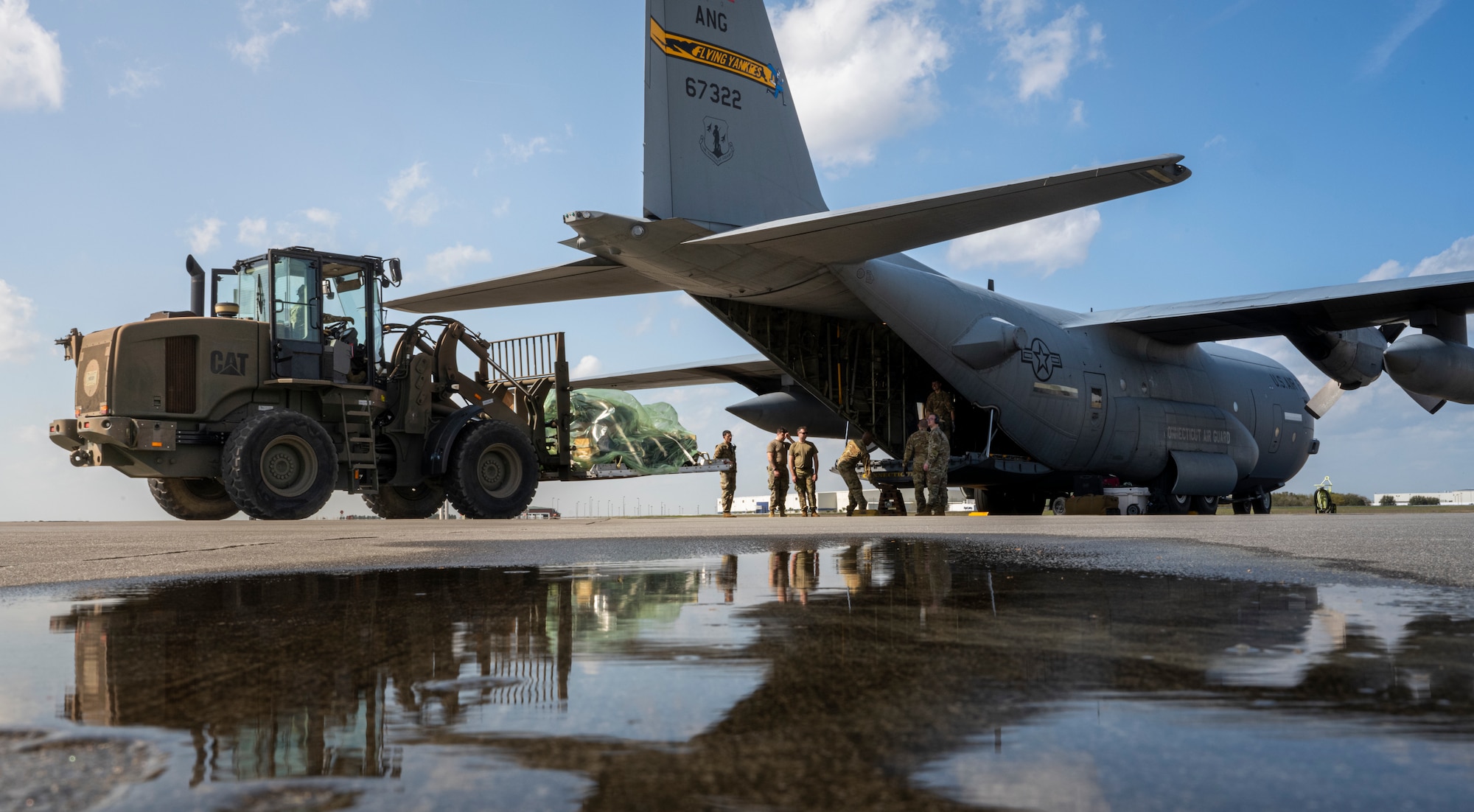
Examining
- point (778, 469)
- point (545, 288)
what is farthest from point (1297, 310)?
point (545, 288)

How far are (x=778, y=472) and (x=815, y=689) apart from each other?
43.2 ft

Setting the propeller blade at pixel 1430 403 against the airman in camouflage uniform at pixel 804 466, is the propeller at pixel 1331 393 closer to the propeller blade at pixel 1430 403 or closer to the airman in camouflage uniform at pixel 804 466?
the propeller blade at pixel 1430 403

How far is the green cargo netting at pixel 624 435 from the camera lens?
14.4 meters

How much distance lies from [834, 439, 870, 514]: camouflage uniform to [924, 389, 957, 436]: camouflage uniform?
1.21m

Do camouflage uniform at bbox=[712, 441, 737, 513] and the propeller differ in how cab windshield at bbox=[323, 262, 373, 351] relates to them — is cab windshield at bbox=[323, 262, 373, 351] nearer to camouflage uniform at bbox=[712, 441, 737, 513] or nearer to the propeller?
camouflage uniform at bbox=[712, 441, 737, 513]

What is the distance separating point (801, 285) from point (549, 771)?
993 cm

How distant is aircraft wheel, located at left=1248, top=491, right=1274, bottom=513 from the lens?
17141 mm

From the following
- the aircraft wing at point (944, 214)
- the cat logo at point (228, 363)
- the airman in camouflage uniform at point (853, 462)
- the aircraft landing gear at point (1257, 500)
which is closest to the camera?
the aircraft wing at point (944, 214)

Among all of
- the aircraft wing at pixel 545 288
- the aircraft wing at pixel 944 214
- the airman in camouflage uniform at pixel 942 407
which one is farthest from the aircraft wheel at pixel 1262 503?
the aircraft wing at pixel 545 288

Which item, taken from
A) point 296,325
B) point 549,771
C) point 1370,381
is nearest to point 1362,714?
point 549,771

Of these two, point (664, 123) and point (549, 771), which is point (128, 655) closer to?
point (549, 771)

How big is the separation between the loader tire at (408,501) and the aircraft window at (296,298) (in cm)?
230

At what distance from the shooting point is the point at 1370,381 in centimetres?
1394

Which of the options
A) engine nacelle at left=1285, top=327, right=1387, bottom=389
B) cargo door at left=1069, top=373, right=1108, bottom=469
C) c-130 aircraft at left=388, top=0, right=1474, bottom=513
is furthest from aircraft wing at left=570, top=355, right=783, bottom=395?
engine nacelle at left=1285, top=327, right=1387, bottom=389
